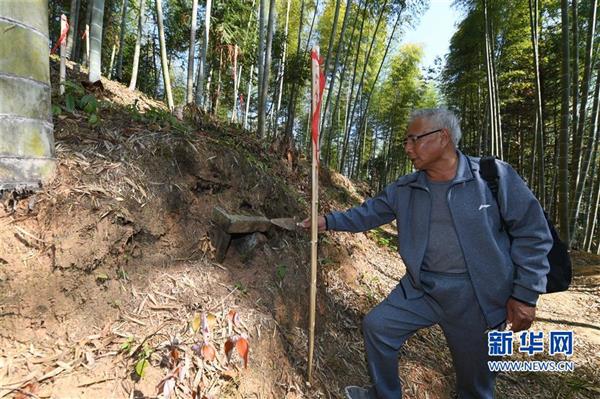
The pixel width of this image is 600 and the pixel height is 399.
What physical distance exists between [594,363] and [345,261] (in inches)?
96.8

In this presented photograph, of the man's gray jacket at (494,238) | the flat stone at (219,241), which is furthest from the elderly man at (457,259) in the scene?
the flat stone at (219,241)

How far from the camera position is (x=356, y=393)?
1892 millimetres

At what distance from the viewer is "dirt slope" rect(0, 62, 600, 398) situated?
55.7 inches

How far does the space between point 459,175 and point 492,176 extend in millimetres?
159

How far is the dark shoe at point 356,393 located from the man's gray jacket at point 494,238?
66 cm

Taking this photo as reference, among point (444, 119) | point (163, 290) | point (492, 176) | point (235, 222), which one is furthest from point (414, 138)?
point (163, 290)

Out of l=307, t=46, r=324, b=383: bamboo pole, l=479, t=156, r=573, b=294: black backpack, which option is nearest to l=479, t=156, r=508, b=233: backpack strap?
l=479, t=156, r=573, b=294: black backpack

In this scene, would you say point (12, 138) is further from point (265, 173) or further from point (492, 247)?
point (492, 247)

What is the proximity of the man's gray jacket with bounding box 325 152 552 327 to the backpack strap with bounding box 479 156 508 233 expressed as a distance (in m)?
0.02

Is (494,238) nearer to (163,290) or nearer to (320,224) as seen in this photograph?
(320,224)

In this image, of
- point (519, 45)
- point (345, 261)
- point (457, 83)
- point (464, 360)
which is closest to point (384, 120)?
point (457, 83)

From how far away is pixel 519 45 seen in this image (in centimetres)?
1020

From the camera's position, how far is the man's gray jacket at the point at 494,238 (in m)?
1.51

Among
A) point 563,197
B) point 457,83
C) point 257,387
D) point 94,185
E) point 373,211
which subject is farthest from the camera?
point 457,83
